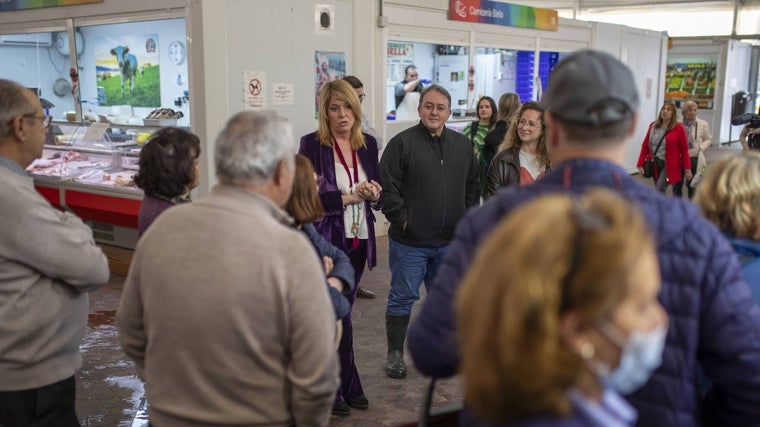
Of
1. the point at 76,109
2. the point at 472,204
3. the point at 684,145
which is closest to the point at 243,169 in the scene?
the point at 472,204

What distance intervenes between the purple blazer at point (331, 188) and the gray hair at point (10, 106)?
1608 mm

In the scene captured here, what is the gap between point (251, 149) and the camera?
182cm

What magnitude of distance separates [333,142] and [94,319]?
9.02 feet

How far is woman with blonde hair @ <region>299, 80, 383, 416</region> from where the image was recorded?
3830mm

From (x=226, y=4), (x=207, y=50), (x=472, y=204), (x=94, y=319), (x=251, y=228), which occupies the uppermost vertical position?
(x=226, y=4)

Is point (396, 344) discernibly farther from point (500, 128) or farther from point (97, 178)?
point (97, 178)

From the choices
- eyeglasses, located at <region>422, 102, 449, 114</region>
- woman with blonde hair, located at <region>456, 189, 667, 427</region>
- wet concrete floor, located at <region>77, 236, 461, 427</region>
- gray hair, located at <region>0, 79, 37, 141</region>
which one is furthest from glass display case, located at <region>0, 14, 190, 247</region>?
woman with blonde hair, located at <region>456, 189, 667, 427</region>

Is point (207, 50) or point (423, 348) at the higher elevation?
point (207, 50)

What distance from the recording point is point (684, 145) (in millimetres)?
8375

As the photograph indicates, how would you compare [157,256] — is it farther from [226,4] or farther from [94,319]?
[226,4]

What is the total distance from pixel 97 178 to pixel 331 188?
3536mm

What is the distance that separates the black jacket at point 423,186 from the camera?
4.08 metres

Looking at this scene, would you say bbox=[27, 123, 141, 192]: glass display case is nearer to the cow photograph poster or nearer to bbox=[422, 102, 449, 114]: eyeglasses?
the cow photograph poster

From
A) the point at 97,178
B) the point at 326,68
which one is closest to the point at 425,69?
the point at 326,68
